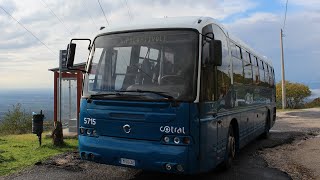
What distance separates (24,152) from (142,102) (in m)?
5.48

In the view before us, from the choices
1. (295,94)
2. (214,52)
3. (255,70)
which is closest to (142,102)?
(214,52)

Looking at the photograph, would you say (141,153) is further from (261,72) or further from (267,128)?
(267,128)

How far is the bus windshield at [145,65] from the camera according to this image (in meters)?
6.67

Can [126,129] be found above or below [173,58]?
below

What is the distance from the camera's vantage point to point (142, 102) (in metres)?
6.72

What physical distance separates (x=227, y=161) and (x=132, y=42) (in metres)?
3.25

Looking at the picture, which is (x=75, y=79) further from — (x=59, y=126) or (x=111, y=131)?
(x=111, y=131)

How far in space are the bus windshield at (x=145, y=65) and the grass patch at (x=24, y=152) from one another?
2.97m

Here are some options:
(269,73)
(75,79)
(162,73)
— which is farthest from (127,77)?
(269,73)

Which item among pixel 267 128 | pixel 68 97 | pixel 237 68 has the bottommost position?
pixel 267 128

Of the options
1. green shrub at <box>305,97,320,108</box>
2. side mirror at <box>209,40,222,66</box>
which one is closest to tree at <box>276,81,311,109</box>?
green shrub at <box>305,97,320,108</box>

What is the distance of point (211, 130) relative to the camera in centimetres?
711

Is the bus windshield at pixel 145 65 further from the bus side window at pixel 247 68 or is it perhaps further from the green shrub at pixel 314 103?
the green shrub at pixel 314 103

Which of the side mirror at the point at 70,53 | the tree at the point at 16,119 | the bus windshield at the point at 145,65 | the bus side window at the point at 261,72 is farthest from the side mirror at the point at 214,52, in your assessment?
the tree at the point at 16,119
